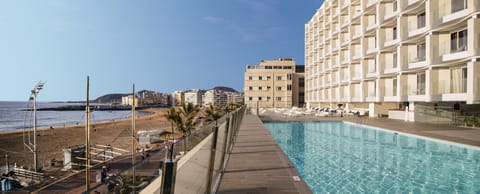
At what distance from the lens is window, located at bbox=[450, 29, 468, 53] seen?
64.9ft

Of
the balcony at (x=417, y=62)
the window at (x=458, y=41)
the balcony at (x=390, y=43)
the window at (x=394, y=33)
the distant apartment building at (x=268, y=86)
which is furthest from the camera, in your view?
the distant apartment building at (x=268, y=86)

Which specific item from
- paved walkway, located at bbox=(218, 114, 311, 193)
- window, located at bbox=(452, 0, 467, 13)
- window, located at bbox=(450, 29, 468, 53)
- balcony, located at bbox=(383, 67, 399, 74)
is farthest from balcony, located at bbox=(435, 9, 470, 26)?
paved walkway, located at bbox=(218, 114, 311, 193)

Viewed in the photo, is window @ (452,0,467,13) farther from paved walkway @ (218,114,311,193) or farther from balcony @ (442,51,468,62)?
paved walkway @ (218,114,311,193)

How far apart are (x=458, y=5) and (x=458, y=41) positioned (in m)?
2.52

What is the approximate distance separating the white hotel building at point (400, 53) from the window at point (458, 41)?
6 cm

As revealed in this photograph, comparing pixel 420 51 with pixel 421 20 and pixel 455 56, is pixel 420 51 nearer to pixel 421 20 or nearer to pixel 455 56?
pixel 421 20

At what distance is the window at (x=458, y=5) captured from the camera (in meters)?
19.2

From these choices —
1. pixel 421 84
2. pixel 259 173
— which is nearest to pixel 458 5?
pixel 421 84

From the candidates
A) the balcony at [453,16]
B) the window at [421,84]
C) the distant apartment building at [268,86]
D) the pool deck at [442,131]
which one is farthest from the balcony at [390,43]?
the distant apartment building at [268,86]

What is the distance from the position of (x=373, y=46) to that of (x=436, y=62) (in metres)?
12.1

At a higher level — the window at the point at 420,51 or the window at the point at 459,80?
the window at the point at 420,51

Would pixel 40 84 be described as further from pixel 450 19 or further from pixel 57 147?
pixel 450 19

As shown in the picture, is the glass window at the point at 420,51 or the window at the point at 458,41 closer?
the window at the point at 458,41

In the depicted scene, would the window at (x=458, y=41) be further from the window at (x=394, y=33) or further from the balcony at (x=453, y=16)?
the window at (x=394, y=33)
